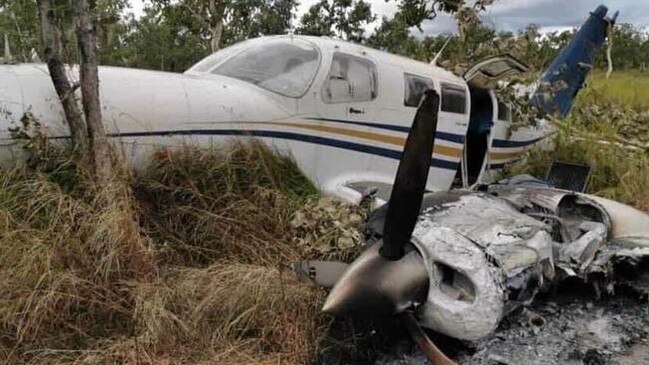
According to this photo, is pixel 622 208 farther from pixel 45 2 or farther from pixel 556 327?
pixel 45 2

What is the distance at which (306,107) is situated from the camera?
19.1ft

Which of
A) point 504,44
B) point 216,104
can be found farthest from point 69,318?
point 504,44

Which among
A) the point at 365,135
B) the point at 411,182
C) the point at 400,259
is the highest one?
the point at 411,182

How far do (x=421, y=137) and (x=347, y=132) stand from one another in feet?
8.90

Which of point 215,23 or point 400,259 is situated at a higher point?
point 215,23

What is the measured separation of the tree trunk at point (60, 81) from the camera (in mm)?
4426

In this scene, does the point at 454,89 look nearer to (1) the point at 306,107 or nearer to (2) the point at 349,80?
(2) the point at 349,80

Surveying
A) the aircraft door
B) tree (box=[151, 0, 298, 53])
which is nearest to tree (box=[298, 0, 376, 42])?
tree (box=[151, 0, 298, 53])

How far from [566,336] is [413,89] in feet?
11.9

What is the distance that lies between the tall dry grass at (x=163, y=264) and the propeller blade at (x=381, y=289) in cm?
53

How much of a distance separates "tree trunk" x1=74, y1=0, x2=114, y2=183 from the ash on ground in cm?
236

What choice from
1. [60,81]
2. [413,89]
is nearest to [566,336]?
[413,89]

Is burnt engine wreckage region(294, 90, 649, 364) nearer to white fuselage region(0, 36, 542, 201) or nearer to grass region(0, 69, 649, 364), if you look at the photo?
grass region(0, 69, 649, 364)

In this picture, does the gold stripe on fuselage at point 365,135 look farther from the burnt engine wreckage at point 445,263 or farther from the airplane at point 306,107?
the burnt engine wreckage at point 445,263
